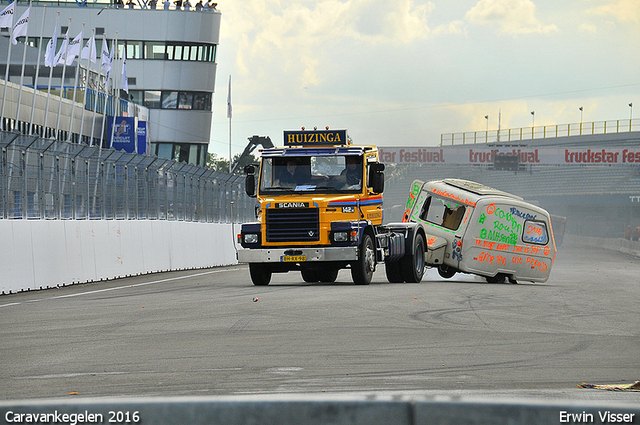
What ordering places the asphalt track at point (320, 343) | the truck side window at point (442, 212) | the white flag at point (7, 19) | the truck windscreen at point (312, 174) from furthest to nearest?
1. the white flag at point (7, 19)
2. the truck side window at point (442, 212)
3. the truck windscreen at point (312, 174)
4. the asphalt track at point (320, 343)

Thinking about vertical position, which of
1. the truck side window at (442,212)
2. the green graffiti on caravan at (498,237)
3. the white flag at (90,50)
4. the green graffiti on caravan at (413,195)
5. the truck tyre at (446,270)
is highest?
the white flag at (90,50)

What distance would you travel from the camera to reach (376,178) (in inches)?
693

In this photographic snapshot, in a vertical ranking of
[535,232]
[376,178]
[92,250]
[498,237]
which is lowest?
[92,250]

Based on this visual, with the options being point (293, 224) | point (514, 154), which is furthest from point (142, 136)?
point (293, 224)

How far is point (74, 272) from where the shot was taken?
1948 centimetres

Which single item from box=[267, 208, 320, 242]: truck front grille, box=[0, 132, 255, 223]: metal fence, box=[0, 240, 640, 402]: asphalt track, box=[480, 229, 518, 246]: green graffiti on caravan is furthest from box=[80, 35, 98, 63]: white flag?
box=[0, 240, 640, 402]: asphalt track

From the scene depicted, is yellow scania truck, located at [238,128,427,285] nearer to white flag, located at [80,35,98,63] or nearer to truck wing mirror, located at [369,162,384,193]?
truck wing mirror, located at [369,162,384,193]

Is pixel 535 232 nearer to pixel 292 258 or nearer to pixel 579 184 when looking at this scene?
pixel 292 258

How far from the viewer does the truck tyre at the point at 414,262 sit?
18.9m

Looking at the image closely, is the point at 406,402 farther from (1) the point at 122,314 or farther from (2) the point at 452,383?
(1) the point at 122,314

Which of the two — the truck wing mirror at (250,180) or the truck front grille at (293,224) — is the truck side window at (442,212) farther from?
the truck wing mirror at (250,180)

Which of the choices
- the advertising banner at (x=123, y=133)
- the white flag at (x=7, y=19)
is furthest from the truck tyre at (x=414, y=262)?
the advertising banner at (x=123, y=133)

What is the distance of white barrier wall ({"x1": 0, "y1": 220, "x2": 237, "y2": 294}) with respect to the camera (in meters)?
17.2

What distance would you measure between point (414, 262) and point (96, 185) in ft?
28.0
